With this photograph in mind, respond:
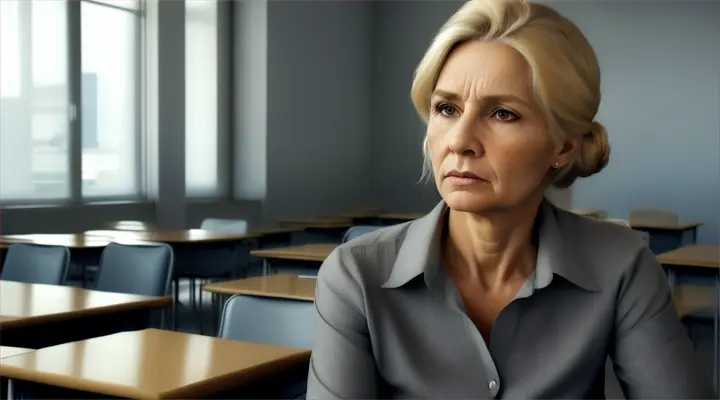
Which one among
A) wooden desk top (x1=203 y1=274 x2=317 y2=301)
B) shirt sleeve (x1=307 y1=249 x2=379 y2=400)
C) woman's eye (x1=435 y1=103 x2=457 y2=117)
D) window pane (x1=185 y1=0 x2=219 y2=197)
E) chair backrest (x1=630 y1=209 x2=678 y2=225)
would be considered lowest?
wooden desk top (x1=203 y1=274 x2=317 y2=301)

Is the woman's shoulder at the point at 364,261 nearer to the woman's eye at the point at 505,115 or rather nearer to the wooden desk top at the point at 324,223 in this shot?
the woman's eye at the point at 505,115

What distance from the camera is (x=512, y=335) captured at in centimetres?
114

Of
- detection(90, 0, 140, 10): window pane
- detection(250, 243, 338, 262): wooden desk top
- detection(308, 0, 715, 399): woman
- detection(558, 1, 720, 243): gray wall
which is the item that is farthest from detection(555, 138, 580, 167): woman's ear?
detection(558, 1, 720, 243): gray wall

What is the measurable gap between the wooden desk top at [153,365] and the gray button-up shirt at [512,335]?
0.58 m

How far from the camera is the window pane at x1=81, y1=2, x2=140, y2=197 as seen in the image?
7180 millimetres

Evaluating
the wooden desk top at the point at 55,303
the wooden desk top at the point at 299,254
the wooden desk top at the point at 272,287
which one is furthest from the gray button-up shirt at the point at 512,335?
the wooden desk top at the point at 299,254

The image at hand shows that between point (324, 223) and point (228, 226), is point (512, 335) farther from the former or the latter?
point (324, 223)

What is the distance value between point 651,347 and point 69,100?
6.51 meters

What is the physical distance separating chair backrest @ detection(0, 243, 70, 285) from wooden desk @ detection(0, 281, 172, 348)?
60cm

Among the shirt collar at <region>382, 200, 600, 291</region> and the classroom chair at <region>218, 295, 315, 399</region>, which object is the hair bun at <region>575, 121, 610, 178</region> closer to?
the shirt collar at <region>382, 200, 600, 291</region>

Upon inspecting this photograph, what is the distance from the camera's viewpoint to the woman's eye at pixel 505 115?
1067 mm

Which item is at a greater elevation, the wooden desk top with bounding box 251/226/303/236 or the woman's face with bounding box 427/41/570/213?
the woman's face with bounding box 427/41/570/213

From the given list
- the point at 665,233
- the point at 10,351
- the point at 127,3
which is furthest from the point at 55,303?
the point at 127,3

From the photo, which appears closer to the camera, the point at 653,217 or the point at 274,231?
the point at 274,231
